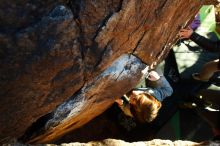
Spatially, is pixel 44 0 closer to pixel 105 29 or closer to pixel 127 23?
Answer: pixel 105 29

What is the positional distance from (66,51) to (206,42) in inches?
122

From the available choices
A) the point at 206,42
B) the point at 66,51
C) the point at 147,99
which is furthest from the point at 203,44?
the point at 66,51

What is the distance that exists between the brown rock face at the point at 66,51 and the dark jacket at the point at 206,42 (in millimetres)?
1842

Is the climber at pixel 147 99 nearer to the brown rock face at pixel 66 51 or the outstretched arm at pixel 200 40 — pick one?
the brown rock face at pixel 66 51

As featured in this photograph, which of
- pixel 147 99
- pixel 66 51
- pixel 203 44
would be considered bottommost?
pixel 147 99

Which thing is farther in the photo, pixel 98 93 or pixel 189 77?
pixel 189 77

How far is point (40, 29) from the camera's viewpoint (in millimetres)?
1899

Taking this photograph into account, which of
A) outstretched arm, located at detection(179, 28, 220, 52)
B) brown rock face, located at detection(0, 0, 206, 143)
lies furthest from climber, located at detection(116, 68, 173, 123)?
outstretched arm, located at detection(179, 28, 220, 52)

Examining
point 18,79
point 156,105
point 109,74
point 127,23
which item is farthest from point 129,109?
point 18,79

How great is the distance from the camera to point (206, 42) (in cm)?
476

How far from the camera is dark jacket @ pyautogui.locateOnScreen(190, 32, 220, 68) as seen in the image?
4715 mm

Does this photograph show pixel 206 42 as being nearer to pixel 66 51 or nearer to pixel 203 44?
pixel 203 44

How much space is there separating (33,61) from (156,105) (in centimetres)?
178

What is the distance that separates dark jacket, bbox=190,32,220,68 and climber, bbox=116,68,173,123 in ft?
2.85
